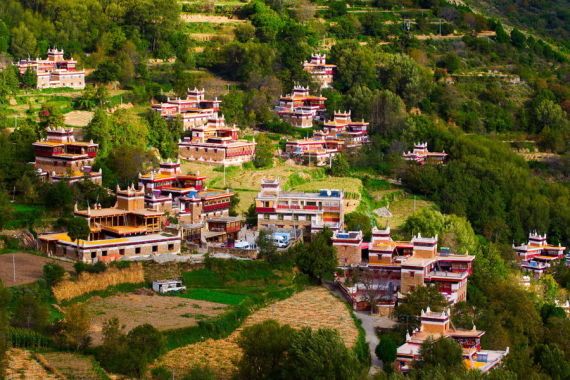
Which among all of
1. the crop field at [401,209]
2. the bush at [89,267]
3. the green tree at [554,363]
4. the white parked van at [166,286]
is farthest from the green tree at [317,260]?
the crop field at [401,209]

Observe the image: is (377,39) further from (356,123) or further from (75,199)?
(75,199)

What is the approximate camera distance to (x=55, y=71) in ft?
164

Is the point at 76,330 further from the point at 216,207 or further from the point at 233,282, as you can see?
the point at 216,207

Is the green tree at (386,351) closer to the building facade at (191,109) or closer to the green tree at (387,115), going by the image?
the building facade at (191,109)

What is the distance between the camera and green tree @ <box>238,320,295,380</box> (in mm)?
29625

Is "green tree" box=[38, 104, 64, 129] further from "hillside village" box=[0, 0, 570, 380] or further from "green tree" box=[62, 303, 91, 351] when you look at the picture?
"green tree" box=[62, 303, 91, 351]

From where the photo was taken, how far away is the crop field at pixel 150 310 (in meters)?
32.0

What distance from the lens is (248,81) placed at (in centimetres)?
5503

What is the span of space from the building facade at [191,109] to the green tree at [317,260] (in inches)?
458

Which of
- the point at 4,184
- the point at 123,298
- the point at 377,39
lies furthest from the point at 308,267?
the point at 377,39

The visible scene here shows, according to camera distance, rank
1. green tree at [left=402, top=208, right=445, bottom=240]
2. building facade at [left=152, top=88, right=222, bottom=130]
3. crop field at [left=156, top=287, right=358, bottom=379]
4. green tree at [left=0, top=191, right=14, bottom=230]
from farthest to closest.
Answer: building facade at [left=152, top=88, right=222, bottom=130] → green tree at [left=402, top=208, right=445, bottom=240] → green tree at [left=0, top=191, right=14, bottom=230] → crop field at [left=156, top=287, right=358, bottom=379]

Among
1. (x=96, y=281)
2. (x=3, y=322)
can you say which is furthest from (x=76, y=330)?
(x=96, y=281)

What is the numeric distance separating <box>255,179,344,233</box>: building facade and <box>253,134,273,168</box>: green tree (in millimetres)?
5566

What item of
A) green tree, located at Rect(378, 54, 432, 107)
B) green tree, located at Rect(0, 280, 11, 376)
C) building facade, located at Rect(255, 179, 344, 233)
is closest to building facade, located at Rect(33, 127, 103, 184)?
building facade, located at Rect(255, 179, 344, 233)
